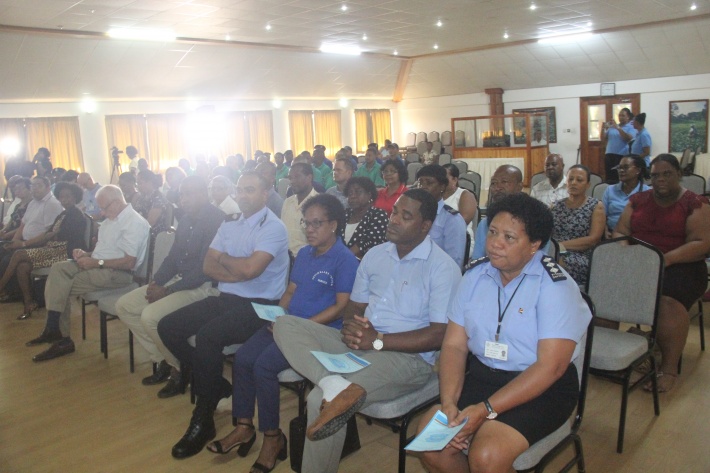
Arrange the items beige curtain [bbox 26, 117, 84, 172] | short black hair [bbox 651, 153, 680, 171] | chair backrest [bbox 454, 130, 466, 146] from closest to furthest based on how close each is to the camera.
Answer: short black hair [bbox 651, 153, 680, 171]
beige curtain [bbox 26, 117, 84, 172]
chair backrest [bbox 454, 130, 466, 146]

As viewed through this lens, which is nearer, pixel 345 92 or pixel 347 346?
pixel 347 346

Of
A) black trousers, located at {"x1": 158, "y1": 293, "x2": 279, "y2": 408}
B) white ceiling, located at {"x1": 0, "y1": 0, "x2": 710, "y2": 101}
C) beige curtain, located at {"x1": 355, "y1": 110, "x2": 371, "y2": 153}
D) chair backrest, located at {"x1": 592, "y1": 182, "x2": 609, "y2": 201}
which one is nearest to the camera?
black trousers, located at {"x1": 158, "y1": 293, "x2": 279, "y2": 408}

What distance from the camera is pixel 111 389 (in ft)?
12.4

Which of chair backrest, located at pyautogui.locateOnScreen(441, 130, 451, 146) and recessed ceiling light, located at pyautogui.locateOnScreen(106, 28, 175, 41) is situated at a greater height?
recessed ceiling light, located at pyautogui.locateOnScreen(106, 28, 175, 41)

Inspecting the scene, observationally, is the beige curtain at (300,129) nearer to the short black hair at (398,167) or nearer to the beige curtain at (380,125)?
the beige curtain at (380,125)

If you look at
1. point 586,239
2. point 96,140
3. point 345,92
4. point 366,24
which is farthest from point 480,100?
point 586,239

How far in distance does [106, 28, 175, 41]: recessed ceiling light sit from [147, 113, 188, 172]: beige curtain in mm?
3752

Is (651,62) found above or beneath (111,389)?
above

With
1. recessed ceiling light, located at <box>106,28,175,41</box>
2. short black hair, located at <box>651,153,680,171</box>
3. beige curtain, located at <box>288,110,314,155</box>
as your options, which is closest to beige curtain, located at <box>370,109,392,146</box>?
beige curtain, located at <box>288,110,314,155</box>

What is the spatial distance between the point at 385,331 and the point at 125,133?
13395mm

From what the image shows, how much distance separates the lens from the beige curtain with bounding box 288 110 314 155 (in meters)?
17.6

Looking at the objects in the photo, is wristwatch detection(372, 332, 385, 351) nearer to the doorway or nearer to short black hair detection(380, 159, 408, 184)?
short black hair detection(380, 159, 408, 184)

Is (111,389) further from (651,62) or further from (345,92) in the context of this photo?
(345,92)

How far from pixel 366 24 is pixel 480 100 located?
7904 mm
